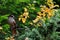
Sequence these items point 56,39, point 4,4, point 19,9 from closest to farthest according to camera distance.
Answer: point 56,39 → point 4,4 → point 19,9

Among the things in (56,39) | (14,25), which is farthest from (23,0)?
(56,39)

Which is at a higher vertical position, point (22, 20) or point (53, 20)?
point (22, 20)

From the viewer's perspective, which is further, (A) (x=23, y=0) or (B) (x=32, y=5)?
(B) (x=32, y=5)

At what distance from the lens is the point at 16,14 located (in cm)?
471

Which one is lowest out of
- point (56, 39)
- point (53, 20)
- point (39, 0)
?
point (56, 39)

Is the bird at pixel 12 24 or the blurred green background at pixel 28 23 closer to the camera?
the blurred green background at pixel 28 23

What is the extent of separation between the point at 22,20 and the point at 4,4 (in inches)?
23.4

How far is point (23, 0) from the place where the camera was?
430cm

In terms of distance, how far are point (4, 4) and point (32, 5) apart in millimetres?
637

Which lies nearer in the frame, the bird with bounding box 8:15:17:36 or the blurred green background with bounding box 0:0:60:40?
the blurred green background with bounding box 0:0:60:40

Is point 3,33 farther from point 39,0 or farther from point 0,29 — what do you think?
point 39,0

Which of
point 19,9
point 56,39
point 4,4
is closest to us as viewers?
point 56,39

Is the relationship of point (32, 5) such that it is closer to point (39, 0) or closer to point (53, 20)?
point (39, 0)

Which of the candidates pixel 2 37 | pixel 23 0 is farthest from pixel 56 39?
pixel 2 37
